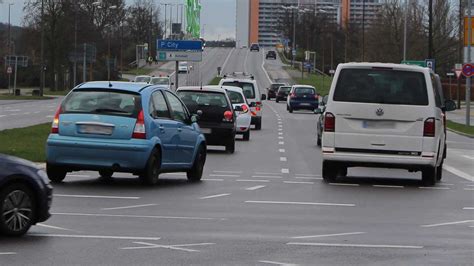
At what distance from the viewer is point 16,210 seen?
34.1 feet

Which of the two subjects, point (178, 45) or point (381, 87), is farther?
point (178, 45)

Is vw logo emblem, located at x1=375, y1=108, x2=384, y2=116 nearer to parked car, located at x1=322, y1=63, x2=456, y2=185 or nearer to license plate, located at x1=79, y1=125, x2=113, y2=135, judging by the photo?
parked car, located at x1=322, y1=63, x2=456, y2=185

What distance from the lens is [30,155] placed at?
68.9 feet

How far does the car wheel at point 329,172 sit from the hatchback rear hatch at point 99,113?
3.78 m

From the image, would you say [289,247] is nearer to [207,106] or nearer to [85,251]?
[85,251]

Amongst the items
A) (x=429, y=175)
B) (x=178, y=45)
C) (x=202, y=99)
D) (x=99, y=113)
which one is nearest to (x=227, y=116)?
(x=202, y=99)

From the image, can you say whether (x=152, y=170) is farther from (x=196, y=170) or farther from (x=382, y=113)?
(x=382, y=113)

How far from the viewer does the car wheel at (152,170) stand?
1579 centimetres

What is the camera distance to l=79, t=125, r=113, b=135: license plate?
15641mm

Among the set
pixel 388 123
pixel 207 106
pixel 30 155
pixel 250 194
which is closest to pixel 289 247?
pixel 250 194

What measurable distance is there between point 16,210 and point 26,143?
14903mm

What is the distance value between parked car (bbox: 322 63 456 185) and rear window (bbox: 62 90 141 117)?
3536mm

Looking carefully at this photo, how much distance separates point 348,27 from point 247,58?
26.0m

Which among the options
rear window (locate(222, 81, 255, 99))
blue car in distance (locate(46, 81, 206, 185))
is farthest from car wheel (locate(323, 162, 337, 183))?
rear window (locate(222, 81, 255, 99))
